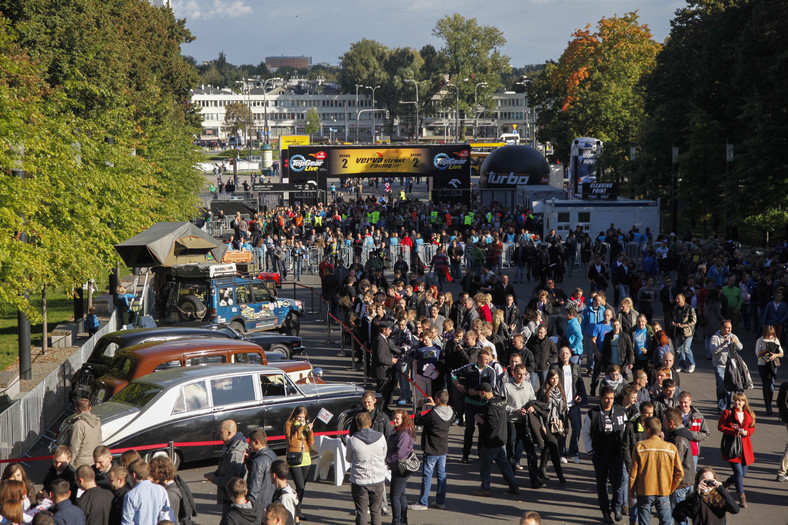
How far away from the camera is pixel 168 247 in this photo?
19.5 metres

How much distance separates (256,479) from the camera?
8.49 metres

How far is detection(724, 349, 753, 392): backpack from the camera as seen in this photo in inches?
519

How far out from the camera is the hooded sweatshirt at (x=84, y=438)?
10.2m

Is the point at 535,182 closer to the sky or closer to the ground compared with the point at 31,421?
closer to the sky

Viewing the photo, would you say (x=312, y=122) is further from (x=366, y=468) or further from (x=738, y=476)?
(x=366, y=468)

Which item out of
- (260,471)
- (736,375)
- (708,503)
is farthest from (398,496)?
(736,375)

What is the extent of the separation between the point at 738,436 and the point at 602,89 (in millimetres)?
59532

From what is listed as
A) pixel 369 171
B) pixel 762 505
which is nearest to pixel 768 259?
pixel 762 505

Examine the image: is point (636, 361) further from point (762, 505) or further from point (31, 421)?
point (31, 421)


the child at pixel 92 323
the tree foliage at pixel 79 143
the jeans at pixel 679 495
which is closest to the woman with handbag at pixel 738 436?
the jeans at pixel 679 495

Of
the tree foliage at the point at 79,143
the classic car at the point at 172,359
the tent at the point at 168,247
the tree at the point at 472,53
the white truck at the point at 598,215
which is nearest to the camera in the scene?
the classic car at the point at 172,359

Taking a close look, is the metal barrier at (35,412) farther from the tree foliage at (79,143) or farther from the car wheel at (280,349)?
the car wheel at (280,349)

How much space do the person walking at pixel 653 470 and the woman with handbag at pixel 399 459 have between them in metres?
2.33

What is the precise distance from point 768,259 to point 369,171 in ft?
113
